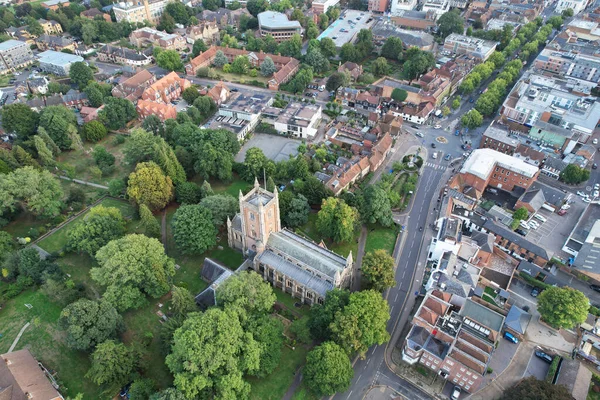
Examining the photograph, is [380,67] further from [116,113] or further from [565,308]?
[565,308]

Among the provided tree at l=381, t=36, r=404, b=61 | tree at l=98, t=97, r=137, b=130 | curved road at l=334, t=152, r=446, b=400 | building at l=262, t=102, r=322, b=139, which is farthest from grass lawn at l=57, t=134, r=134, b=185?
tree at l=381, t=36, r=404, b=61

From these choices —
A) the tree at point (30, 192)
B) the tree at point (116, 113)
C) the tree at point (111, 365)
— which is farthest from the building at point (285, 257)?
the tree at point (116, 113)

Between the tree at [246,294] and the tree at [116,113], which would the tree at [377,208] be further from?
the tree at [116,113]

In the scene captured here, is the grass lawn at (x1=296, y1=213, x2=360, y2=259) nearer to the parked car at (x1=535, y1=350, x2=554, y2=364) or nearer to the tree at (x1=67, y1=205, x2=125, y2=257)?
the parked car at (x1=535, y1=350, x2=554, y2=364)

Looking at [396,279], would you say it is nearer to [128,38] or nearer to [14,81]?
[14,81]

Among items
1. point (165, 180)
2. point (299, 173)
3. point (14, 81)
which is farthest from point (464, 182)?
→ point (14, 81)
